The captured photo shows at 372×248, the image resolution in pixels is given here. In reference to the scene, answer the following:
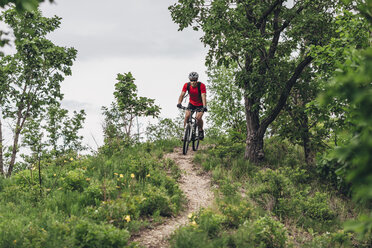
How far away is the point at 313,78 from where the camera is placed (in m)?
10.4

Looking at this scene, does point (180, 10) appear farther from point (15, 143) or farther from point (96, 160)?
point (15, 143)

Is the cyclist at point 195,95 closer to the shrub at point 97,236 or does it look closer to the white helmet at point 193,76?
the white helmet at point 193,76

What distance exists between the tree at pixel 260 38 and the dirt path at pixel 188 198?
2369 mm

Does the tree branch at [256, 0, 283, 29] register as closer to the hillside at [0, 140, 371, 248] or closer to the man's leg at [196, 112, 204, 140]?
the man's leg at [196, 112, 204, 140]

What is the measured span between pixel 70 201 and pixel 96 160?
2.94 metres

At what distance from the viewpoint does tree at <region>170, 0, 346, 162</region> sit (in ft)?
27.7

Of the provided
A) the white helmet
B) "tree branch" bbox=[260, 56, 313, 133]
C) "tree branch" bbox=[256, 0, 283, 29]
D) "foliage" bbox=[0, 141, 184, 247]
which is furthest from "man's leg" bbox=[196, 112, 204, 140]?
"tree branch" bbox=[256, 0, 283, 29]

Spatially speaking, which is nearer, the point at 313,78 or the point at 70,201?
the point at 70,201

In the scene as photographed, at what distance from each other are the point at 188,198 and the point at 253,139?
4.27 m

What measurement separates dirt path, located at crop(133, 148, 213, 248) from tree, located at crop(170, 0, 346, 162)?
2.37 metres

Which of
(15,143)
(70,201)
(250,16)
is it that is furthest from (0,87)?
(250,16)

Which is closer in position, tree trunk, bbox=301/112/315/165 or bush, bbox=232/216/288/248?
bush, bbox=232/216/288/248

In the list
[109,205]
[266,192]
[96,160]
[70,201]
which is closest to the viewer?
[109,205]

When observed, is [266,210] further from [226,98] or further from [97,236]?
[226,98]
